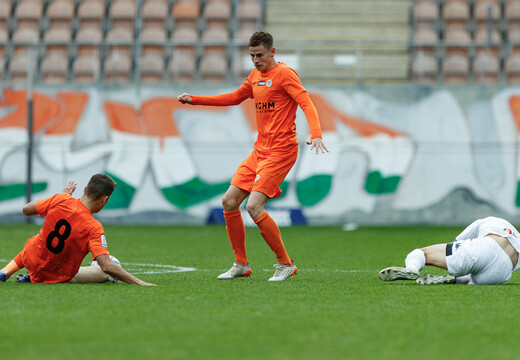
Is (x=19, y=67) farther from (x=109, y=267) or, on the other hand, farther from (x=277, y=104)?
(x=109, y=267)

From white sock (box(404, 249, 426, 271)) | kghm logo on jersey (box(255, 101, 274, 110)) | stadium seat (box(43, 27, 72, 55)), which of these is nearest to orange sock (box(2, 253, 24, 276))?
kghm logo on jersey (box(255, 101, 274, 110))

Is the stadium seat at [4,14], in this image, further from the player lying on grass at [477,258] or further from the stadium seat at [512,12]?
the player lying on grass at [477,258]

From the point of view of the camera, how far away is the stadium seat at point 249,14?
2184 cm

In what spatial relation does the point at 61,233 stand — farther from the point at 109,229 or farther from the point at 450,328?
the point at 109,229

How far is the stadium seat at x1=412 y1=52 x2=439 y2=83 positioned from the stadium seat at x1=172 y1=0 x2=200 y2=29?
572 centimetres

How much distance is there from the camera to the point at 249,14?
71.9ft

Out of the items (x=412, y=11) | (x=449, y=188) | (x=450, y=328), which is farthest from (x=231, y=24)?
(x=450, y=328)

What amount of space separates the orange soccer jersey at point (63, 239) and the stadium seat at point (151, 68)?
13420mm

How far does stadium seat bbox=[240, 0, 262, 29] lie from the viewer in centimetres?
2184

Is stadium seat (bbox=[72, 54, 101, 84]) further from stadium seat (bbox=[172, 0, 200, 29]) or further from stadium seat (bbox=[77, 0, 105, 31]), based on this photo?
stadium seat (bbox=[172, 0, 200, 29])

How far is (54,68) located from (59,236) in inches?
546

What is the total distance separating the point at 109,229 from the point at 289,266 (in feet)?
33.2

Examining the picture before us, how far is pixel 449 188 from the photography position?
19.8 m

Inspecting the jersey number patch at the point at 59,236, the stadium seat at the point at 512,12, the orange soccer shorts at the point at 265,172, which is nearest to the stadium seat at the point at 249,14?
the stadium seat at the point at 512,12
